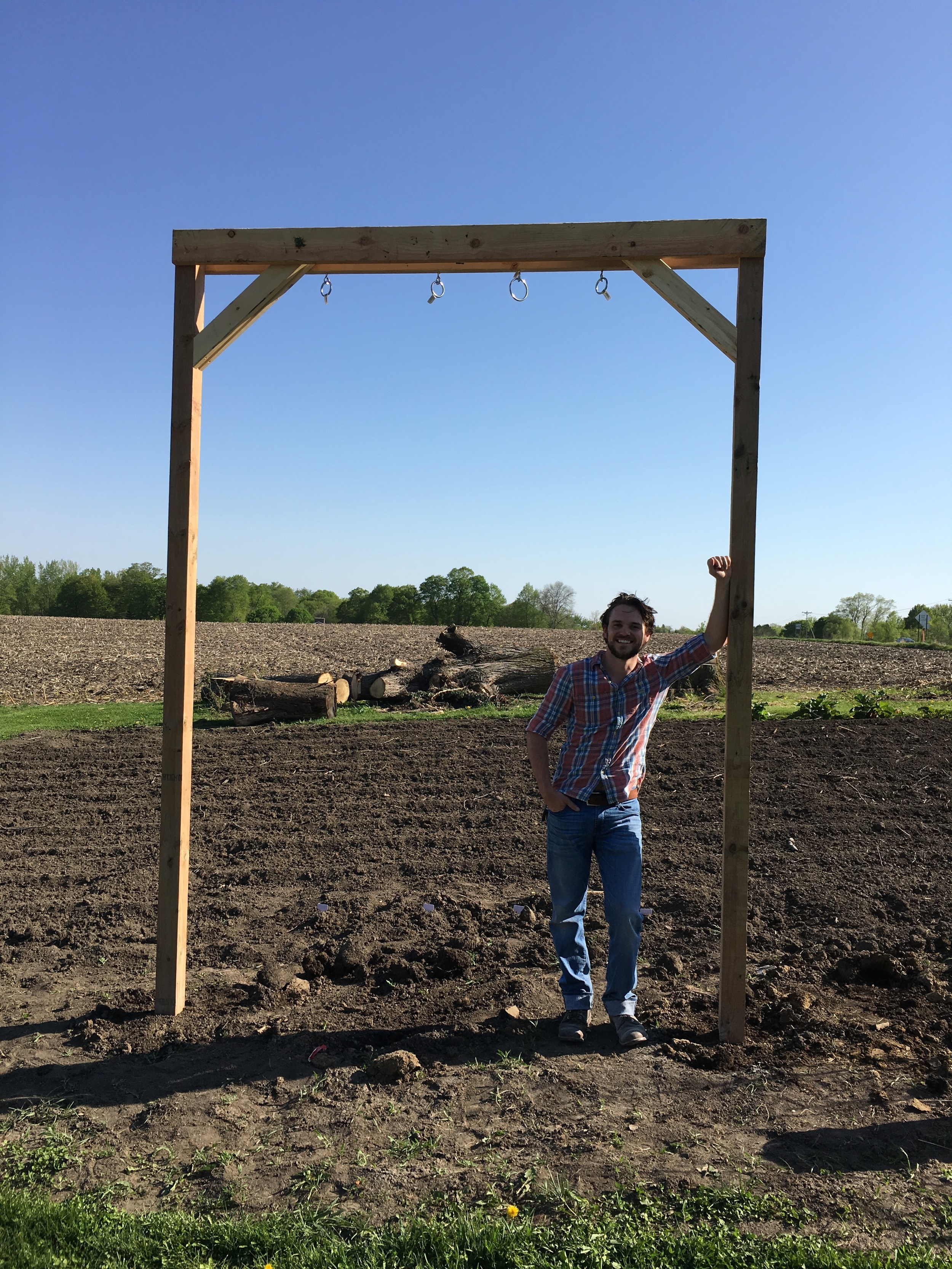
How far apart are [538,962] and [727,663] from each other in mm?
2103

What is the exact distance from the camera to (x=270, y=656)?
23828 mm

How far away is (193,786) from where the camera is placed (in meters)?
8.88

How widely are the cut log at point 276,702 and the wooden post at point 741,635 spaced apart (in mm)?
9925

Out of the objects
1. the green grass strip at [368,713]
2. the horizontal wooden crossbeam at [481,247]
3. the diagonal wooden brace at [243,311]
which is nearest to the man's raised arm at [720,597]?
the horizontal wooden crossbeam at [481,247]

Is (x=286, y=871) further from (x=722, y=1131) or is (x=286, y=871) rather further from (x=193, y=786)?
(x=722, y=1131)

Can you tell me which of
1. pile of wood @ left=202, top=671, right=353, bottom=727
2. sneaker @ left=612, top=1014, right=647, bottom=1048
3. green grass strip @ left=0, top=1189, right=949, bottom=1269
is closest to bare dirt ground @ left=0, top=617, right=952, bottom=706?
pile of wood @ left=202, top=671, right=353, bottom=727

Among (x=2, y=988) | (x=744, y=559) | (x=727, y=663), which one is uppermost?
(x=744, y=559)

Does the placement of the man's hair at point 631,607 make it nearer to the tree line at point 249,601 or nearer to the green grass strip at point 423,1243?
the green grass strip at point 423,1243

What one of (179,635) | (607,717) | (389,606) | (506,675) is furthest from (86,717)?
(389,606)

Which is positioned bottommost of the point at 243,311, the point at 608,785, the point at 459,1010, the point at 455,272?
the point at 459,1010

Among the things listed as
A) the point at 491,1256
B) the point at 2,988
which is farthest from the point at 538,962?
the point at 2,988

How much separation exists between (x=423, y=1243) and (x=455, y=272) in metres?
→ 4.10

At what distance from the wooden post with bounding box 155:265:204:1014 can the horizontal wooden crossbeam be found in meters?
Result: 0.26

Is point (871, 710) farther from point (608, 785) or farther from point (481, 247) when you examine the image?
point (481, 247)
